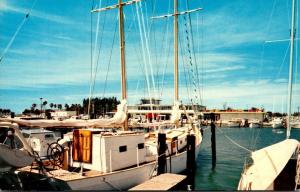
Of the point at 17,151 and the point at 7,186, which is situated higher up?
the point at 17,151

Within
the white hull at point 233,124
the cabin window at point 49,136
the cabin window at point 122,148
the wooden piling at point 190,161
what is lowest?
the white hull at point 233,124

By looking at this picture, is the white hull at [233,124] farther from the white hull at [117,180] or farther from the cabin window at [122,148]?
the cabin window at [122,148]

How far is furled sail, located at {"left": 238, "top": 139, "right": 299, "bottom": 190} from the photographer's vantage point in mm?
11344

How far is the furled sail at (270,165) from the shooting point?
1134cm

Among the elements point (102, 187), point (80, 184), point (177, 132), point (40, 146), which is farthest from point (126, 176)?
point (177, 132)

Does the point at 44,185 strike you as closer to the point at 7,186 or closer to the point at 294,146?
the point at 7,186

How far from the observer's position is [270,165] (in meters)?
11.8

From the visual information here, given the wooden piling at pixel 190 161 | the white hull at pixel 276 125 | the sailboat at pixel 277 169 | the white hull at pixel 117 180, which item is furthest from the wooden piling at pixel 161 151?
the white hull at pixel 276 125

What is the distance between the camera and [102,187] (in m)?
13.6

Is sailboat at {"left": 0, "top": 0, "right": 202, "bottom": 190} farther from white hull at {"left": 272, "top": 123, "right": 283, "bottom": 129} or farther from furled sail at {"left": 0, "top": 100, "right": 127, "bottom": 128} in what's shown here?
white hull at {"left": 272, "top": 123, "right": 283, "bottom": 129}

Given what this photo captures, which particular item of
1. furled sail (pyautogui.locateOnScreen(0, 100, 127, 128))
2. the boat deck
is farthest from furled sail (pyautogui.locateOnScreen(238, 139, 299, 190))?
furled sail (pyautogui.locateOnScreen(0, 100, 127, 128))

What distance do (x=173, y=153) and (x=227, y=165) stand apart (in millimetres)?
9694

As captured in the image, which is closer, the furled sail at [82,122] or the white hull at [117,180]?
the white hull at [117,180]

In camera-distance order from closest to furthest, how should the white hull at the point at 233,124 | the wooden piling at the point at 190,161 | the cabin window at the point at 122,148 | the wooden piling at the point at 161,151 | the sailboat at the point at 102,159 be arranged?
the sailboat at the point at 102,159, the cabin window at the point at 122,148, the wooden piling at the point at 161,151, the wooden piling at the point at 190,161, the white hull at the point at 233,124
